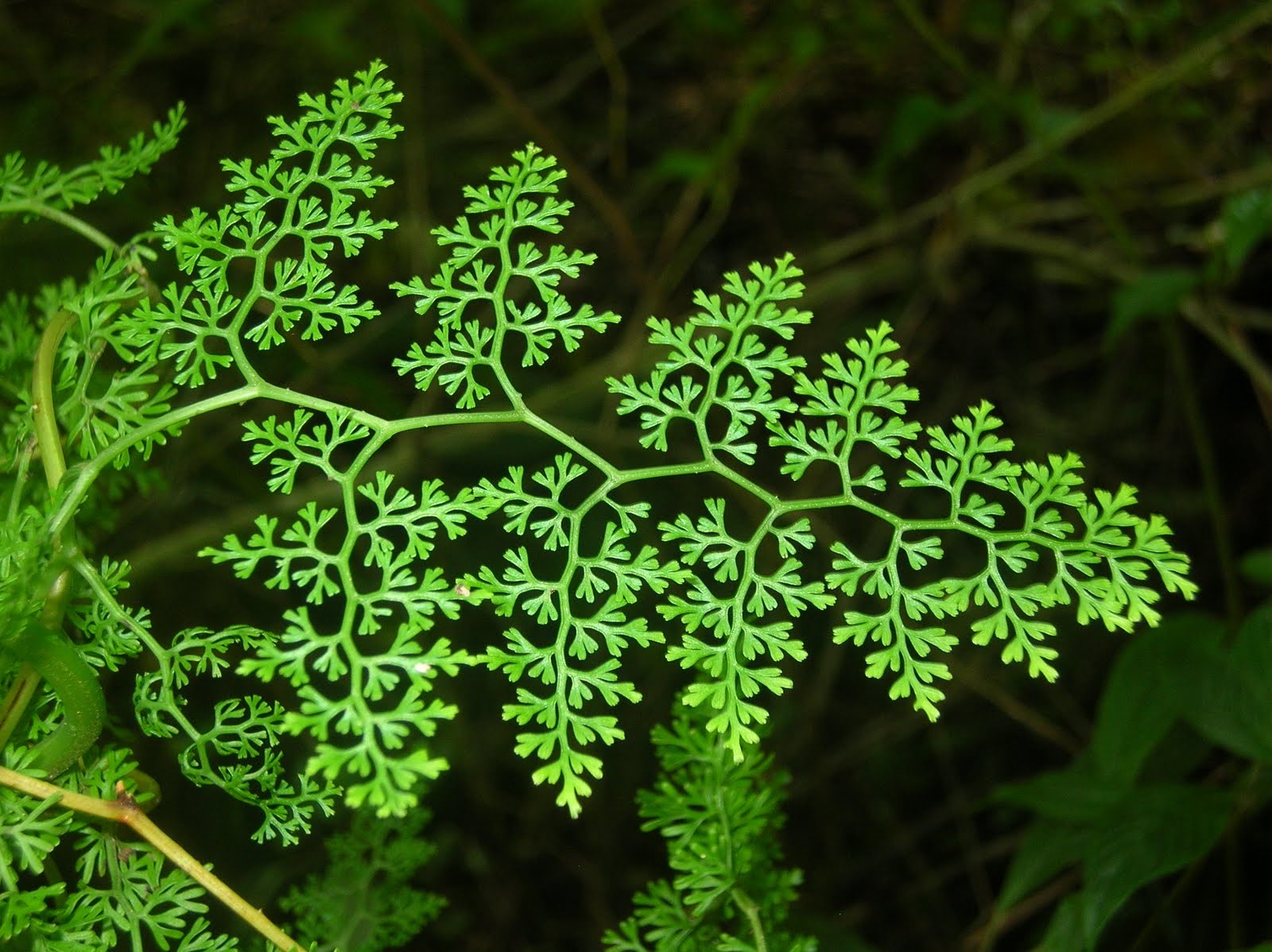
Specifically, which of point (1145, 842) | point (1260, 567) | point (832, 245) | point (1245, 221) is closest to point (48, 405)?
point (1145, 842)

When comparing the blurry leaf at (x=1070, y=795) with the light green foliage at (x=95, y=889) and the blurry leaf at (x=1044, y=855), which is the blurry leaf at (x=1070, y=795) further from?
the light green foliage at (x=95, y=889)

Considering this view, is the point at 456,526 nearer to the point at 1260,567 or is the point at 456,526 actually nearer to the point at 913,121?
the point at 1260,567

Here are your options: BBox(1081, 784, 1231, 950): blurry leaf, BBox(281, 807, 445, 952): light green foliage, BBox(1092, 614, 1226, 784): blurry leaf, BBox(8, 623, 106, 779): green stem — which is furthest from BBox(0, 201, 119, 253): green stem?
BBox(1092, 614, 1226, 784): blurry leaf

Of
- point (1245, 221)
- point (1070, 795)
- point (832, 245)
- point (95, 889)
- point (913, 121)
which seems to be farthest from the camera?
point (832, 245)

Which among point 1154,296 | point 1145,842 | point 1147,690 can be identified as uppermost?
point 1154,296

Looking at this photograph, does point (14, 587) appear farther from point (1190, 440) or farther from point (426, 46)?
point (1190, 440)

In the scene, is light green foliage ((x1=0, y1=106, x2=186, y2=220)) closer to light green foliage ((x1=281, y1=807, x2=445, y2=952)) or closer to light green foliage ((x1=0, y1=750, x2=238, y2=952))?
light green foliage ((x1=0, y1=750, x2=238, y2=952))
